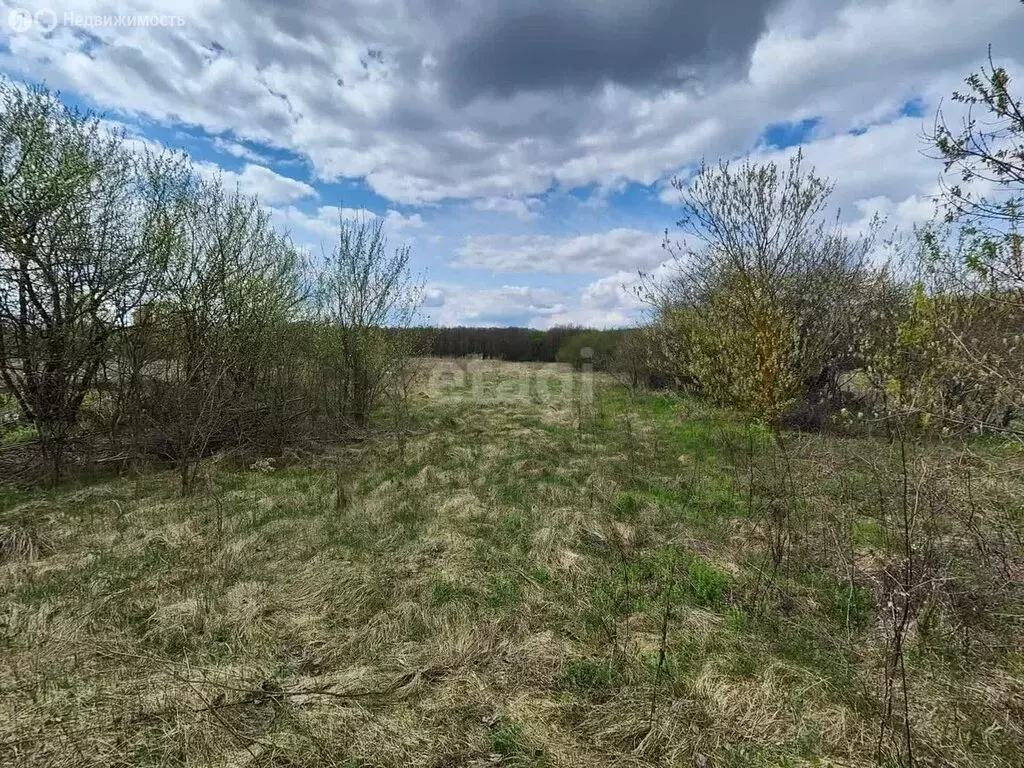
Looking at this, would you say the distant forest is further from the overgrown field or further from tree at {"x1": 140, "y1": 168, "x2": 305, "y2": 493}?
the overgrown field

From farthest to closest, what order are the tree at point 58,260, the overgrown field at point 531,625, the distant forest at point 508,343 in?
the distant forest at point 508,343 → the tree at point 58,260 → the overgrown field at point 531,625

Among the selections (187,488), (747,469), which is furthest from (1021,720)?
(187,488)

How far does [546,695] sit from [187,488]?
230 inches

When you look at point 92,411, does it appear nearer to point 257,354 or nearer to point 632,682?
point 257,354

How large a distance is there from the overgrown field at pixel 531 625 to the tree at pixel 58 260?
1.72 m

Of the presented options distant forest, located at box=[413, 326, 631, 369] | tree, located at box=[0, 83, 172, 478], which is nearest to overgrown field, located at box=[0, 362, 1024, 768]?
tree, located at box=[0, 83, 172, 478]

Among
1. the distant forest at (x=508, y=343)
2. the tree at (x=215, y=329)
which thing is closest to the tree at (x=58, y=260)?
the tree at (x=215, y=329)

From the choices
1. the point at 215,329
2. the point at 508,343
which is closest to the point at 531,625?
the point at 215,329

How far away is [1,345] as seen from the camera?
6594mm

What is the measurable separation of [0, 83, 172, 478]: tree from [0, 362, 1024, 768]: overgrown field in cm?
172

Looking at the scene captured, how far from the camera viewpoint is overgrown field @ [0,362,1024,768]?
2.23 m

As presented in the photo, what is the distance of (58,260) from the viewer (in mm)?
6855

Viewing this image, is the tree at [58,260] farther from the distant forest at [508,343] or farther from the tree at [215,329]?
the distant forest at [508,343]

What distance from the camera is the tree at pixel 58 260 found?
643 centimetres
